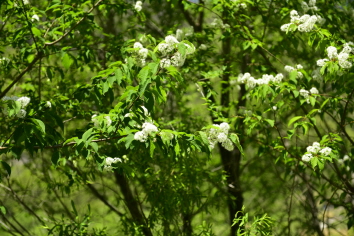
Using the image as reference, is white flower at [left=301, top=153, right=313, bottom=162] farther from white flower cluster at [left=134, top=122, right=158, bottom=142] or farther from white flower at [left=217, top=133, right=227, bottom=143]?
white flower cluster at [left=134, top=122, right=158, bottom=142]

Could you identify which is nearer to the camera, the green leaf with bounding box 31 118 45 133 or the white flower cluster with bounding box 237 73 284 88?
the green leaf with bounding box 31 118 45 133

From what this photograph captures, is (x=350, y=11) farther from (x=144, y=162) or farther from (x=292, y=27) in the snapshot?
(x=144, y=162)

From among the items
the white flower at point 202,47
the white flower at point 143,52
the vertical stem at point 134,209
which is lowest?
the vertical stem at point 134,209

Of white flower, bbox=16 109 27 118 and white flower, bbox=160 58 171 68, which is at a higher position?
white flower, bbox=160 58 171 68

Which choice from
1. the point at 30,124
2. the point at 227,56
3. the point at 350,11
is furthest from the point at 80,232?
the point at 350,11

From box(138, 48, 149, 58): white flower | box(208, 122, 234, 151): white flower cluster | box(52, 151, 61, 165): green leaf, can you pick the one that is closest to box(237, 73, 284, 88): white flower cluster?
box(208, 122, 234, 151): white flower cluster

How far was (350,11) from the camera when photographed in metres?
5.15

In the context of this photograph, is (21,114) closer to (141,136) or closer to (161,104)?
(141,136)

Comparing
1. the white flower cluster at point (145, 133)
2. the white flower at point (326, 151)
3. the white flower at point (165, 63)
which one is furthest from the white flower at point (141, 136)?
the white flower at point (326, 151)

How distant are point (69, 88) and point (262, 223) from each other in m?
2.48

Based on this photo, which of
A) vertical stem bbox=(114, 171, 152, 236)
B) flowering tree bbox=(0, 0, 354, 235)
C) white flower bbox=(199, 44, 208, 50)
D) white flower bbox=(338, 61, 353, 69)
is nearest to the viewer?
flowering tree bbox=(0, 0, 354, 235)

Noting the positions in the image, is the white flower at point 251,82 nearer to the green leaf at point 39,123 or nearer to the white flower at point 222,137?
the white flower at point 222,137

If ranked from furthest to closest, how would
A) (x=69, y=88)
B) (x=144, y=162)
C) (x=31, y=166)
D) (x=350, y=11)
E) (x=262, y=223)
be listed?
(x=31, y=166) < (x=350, y=11) < (x=69, y=88) < (x=144, y=162) < (x=262, y=223)

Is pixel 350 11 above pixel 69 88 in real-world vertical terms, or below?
above
